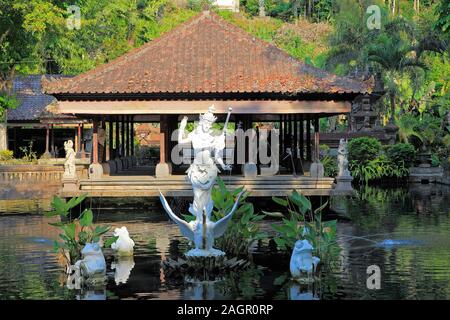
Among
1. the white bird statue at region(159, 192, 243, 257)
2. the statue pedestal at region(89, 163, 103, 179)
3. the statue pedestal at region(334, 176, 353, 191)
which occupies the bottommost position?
the white bird statue at region(159, 192, 243, 257)

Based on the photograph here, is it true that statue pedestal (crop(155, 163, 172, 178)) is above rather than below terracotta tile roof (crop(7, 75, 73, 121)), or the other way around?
below

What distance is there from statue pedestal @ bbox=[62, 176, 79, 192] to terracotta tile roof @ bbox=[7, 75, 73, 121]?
79.6ft

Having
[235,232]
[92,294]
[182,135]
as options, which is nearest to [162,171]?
[235,232]

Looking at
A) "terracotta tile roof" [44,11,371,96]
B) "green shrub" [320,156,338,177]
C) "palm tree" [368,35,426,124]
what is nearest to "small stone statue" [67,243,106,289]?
"terracotta tile roof" [44,11,371,96]

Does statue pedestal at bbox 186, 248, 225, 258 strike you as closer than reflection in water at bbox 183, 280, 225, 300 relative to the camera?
No

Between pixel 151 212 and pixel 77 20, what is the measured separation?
17732 mm

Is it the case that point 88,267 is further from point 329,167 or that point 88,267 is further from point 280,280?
point 329,167

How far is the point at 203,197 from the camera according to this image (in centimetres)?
1418

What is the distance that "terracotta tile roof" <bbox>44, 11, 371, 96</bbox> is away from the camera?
84.8ft

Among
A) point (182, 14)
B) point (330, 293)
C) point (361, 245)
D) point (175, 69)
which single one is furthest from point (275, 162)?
point (182, 14)

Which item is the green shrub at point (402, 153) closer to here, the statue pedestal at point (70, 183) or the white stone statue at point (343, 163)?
the white stone statue at point (343, 163)

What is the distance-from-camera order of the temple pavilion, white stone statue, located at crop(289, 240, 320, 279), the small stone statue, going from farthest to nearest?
the temple pavilion
white stone statue, located at crop(289, 240, 320, 279)
the small stone statue

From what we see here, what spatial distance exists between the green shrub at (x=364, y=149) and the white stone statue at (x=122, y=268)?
23552 mm

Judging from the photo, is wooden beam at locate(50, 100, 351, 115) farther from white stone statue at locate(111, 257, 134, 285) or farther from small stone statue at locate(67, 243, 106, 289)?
small stone statue at locate(67, 243, 106, 289)
